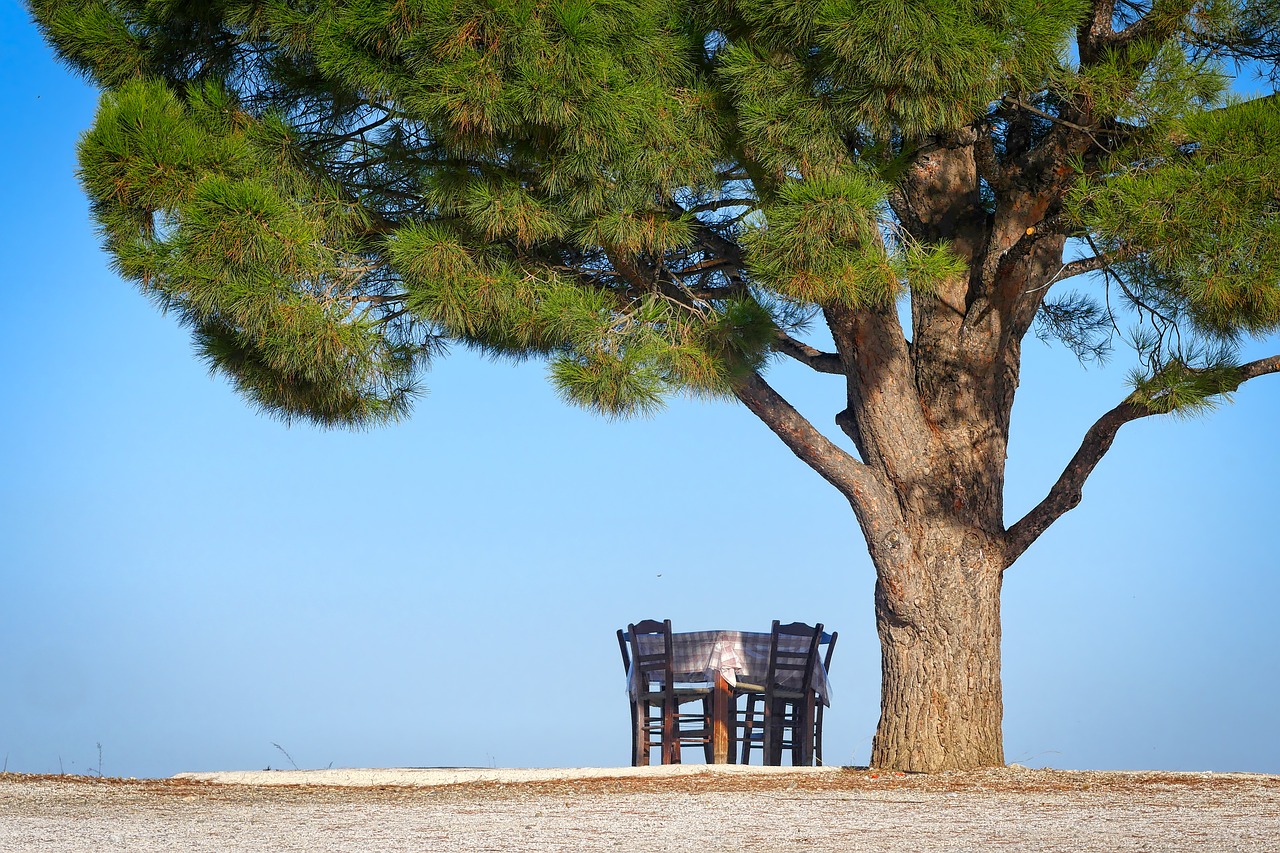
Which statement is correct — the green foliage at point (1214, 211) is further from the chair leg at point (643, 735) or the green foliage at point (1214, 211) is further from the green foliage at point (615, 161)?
the chair leg at point (643, 735)

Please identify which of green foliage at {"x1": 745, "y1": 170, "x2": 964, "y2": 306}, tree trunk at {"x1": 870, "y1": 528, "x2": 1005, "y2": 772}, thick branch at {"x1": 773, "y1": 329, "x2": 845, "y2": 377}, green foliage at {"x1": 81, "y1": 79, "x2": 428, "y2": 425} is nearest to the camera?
green foliage at {"x1": 745, "y1": 170, "x2": 964, "y2": 306}

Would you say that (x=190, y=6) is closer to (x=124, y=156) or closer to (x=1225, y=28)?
(x=124, y=156)

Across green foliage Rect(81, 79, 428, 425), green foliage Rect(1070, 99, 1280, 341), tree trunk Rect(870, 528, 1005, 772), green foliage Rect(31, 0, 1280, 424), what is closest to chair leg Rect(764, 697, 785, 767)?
tree trunk Rect(870, 528, 1005, 772)

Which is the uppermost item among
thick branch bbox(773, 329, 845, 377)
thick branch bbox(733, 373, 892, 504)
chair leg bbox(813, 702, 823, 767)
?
thick branch bbox(773, 329, 845, 377)

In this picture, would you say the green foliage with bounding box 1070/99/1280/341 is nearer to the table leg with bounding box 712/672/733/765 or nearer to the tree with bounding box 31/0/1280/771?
the tree with bounding box 31/0/1280/771

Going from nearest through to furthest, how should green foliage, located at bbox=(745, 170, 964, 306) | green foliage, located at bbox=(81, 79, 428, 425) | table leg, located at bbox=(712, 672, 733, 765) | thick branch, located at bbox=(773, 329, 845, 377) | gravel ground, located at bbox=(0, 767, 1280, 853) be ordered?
gravel ground, located at bbox=(0, 767, 1280, 853)
green foliage, located at bbox=(745, 170, 964, 306)
green foliage, located at bbox=(81, 79, 428, 425)
thick branch, located at bbox=(773, 329, 845, 377)
table leg, located at bbox=(712, 672, 733, 765)

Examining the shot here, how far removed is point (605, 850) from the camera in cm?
292

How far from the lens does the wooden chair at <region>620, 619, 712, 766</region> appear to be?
690 centimetres

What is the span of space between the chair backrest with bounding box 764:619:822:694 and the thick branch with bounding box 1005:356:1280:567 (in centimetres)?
184

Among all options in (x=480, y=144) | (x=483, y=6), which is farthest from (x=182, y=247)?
(x=483, y=6)

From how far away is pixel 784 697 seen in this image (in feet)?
22.8

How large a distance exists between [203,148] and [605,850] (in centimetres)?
325

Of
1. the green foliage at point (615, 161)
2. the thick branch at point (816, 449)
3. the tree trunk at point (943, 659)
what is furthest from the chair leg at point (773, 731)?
the green foliage at point (615, 161)

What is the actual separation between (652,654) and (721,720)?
0.57 meters
